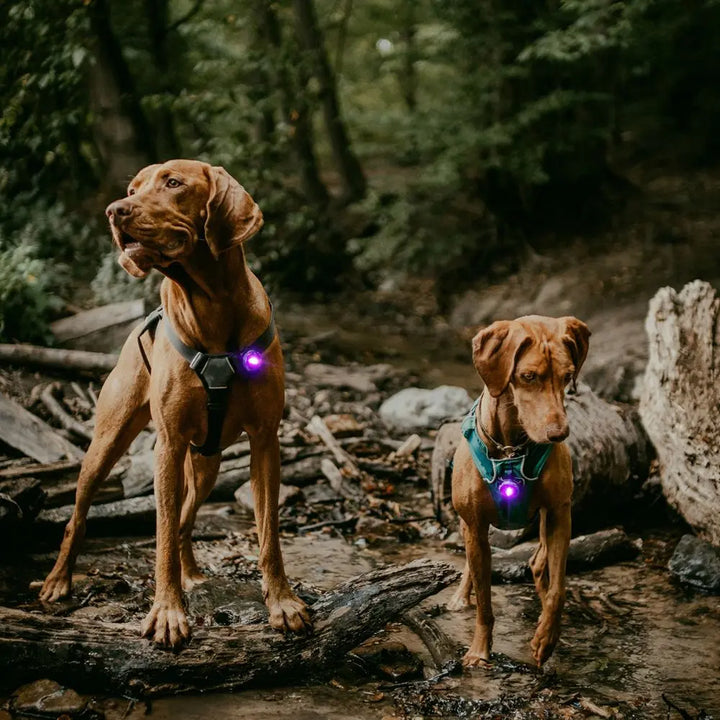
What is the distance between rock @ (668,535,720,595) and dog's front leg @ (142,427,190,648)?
11.8 feet

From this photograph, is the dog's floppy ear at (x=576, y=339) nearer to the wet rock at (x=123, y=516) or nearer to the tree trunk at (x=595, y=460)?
the tree trunk at (x=595, y=460)

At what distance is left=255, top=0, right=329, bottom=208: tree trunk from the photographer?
13.4 metres

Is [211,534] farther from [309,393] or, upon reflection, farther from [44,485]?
[309,393]

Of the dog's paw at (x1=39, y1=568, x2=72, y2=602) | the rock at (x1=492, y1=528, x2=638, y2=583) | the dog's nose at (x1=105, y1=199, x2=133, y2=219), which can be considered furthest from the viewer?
the rock at (x1=492, y1=528, x2=638, y2=583)

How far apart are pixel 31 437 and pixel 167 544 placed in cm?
342

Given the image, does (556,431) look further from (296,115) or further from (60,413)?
(296,115)

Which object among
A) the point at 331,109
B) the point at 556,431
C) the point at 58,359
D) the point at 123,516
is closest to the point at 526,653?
the point at 556,431

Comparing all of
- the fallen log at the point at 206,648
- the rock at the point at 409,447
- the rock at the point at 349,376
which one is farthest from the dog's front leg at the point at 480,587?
the rock at the point at 349,376

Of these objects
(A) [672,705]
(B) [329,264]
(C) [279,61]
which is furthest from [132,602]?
(B) [329,264]

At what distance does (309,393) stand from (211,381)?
6.13 m

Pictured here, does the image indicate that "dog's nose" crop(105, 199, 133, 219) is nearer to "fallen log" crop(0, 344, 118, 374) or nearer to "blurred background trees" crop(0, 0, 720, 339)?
"fallen log" crop(0, 344, 118, 374)

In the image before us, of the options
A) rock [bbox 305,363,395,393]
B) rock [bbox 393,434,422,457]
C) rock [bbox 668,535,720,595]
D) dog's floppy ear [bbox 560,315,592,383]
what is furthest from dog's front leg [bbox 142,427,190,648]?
rock [bbox 305,363,395,393]

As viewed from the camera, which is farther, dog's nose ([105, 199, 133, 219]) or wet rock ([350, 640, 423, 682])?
wet rock ([350, 640, 423, 682])

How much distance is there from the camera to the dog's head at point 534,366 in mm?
3635
